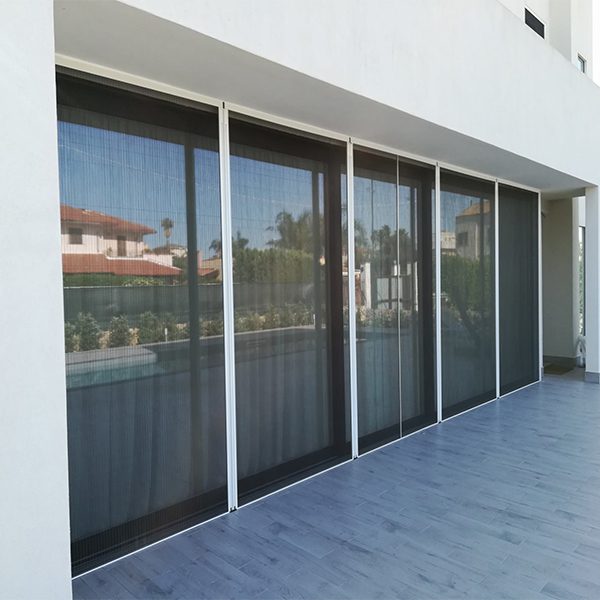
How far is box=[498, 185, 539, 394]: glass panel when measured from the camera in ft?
23.7

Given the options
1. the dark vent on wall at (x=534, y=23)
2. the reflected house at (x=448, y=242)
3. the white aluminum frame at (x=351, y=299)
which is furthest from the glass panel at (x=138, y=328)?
the dark vent on wall at (x=534, y=23)

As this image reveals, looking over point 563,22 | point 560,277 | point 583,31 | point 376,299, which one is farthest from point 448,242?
point 583,31

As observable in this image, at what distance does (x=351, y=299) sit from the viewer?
476 centimetres

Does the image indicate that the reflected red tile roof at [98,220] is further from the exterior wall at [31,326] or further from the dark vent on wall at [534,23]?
the dark vent on wall at [534,23]

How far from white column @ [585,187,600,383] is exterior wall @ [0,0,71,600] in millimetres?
7822

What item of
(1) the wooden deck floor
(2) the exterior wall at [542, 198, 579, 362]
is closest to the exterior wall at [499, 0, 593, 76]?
(2) the exterior wall at [542, 198, 579, 362]

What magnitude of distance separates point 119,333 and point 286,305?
142 centimetres

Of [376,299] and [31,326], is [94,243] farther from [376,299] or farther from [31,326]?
[376,299]

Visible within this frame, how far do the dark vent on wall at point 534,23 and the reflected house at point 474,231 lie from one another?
3.76 m

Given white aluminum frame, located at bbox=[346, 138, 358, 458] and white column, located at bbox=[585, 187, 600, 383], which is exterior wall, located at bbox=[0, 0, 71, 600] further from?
white column, located at bbox=[585, 187, 600, 383]

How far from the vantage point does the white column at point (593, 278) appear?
7.69 metres

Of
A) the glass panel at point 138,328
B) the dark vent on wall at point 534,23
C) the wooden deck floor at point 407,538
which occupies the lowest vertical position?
the wooden deck floor at point 407,538

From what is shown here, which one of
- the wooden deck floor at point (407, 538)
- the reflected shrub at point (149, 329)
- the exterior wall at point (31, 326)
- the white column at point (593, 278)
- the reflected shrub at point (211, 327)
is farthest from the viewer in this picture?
the white column at point (593, 278)

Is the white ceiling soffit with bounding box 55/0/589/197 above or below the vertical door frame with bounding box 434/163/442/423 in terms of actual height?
above
